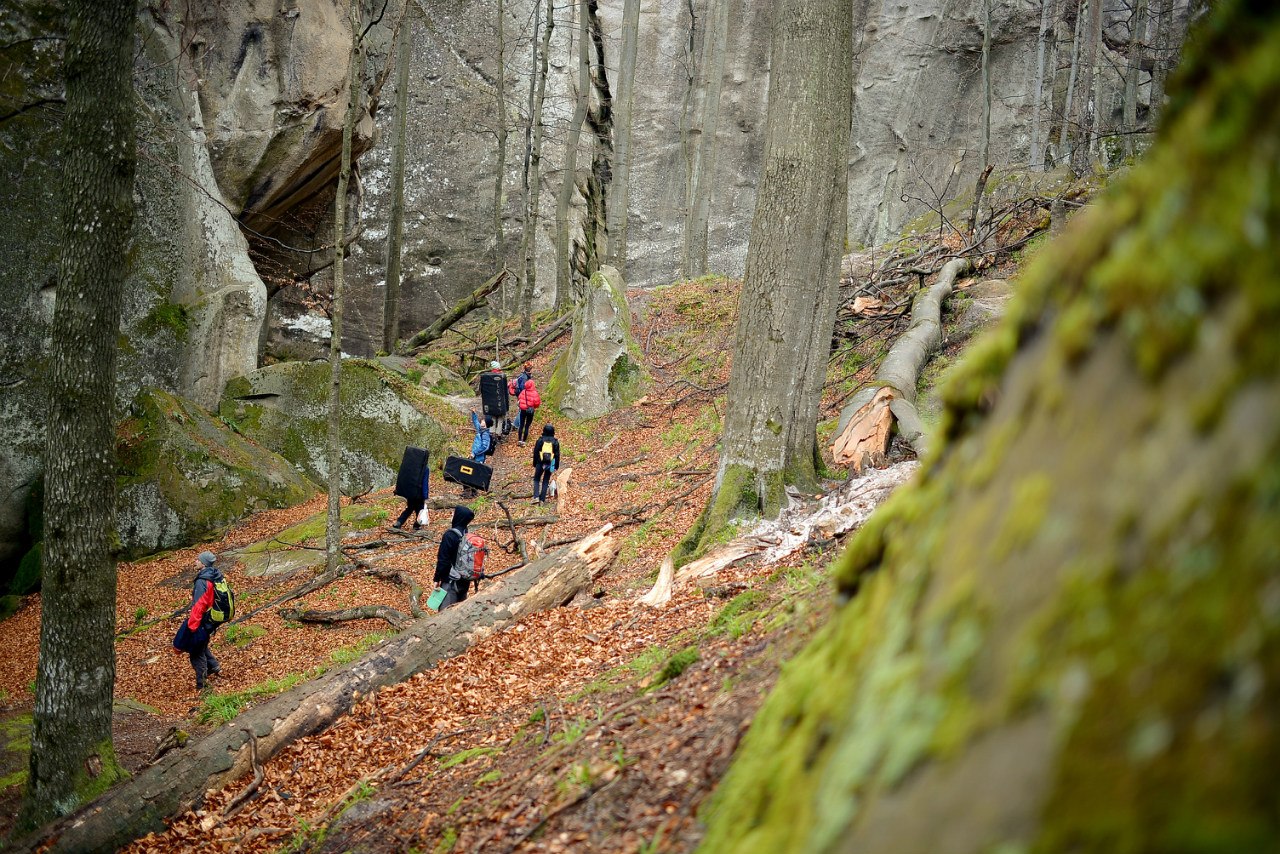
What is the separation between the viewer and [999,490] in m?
1.77

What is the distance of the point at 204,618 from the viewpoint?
9719mm

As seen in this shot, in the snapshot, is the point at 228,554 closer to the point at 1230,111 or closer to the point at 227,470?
the point at 227,470

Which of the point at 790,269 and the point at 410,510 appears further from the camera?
the point at 410,510

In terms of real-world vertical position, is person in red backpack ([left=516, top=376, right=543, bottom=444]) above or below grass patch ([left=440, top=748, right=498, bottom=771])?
below

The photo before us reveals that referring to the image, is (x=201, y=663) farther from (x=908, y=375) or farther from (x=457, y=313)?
(x=457, y=313)

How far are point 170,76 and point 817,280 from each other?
1403cm

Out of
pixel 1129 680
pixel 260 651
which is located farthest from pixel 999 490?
pixel 260 651

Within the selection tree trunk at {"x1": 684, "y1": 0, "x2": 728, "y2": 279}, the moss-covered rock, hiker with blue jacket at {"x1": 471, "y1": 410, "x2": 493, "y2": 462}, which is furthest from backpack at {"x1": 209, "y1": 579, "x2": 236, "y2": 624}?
tree trunk at {"x1": 684, "y1": 0, "x2": 728, "y2": 279}

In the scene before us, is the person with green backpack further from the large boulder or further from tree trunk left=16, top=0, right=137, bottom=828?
the large boulder

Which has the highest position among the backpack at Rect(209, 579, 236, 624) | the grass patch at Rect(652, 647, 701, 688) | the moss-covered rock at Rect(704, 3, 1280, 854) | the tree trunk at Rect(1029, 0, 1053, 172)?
the tree trunk at Rect(1029, 0, 1053, 172)

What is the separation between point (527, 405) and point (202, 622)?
9342mm

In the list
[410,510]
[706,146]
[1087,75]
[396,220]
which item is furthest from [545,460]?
[1087,75]

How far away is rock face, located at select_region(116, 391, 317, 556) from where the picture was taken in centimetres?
1427

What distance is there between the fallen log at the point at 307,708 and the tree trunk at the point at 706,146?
17.0 metres
